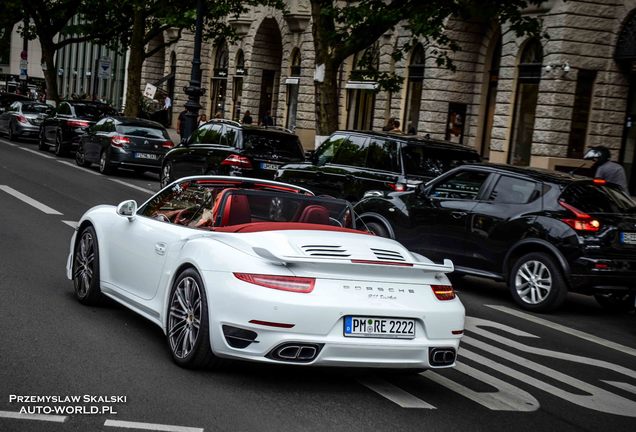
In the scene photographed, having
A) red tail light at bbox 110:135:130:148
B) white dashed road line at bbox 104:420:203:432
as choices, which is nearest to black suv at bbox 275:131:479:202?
white dashed road line at bbox 104:420:203:432

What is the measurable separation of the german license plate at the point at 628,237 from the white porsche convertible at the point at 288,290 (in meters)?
4.84

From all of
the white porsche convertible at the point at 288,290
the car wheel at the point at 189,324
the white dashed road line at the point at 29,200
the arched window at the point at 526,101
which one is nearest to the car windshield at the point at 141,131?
the white dashed road line at the point at 29,200

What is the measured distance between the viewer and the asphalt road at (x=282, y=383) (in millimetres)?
5430

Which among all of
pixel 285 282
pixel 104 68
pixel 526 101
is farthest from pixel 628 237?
pixel 104 68

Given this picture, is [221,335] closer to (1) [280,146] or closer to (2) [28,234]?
(2) [28,234]

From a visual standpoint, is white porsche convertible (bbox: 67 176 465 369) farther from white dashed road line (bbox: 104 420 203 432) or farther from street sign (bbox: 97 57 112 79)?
street sign (bbox: 97 57 112 79)

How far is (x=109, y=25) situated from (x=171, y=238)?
40224mm

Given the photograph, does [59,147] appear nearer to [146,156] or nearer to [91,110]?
[91,110]

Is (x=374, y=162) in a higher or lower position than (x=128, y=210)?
higher

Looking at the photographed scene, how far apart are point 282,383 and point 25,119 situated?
104 feet

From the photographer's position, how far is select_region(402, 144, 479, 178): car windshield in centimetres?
1416


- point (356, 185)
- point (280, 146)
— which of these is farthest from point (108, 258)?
point (280, 146)

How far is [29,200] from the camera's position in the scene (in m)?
16.7

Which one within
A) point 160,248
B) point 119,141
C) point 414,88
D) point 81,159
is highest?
point 414,88
